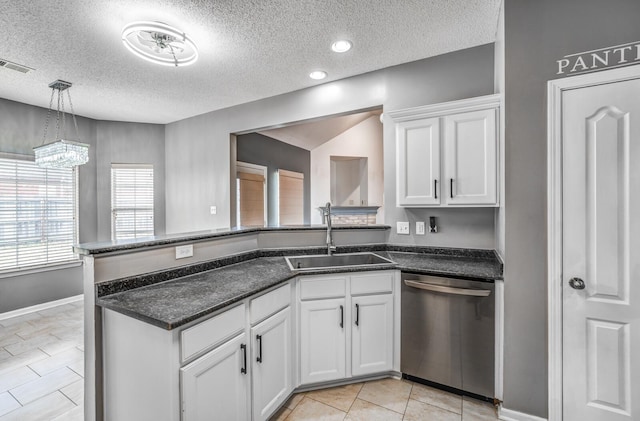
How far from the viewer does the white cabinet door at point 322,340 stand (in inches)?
81.0

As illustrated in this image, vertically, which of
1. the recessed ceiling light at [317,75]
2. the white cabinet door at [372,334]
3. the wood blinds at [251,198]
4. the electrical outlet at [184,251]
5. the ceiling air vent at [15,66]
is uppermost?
the recessed ceiling light at [317,75]

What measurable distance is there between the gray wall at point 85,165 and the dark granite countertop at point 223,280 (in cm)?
341

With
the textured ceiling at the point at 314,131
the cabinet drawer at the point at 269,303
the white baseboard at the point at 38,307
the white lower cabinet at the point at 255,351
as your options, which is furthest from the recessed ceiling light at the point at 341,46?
the white baseboard at the point at 38,307

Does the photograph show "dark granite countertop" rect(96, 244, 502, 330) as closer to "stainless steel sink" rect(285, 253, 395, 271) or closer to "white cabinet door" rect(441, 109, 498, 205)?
"stainless steel sink" rect(285, 253, 395, 271)

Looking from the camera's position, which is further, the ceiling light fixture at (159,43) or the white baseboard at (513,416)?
the ceiling light fixture at (159,43)

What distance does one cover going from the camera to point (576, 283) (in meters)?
1.61

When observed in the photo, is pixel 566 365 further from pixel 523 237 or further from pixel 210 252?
pixel 210 252

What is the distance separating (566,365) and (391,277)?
1.08m

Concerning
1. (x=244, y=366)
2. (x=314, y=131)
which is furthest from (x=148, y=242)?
(x=314, y=131)

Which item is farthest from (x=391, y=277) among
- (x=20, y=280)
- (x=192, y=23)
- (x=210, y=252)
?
(x=20, y=280)

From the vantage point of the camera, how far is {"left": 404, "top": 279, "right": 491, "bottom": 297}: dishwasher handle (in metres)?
1.90

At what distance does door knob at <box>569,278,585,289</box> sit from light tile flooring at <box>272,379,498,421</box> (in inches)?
37.8

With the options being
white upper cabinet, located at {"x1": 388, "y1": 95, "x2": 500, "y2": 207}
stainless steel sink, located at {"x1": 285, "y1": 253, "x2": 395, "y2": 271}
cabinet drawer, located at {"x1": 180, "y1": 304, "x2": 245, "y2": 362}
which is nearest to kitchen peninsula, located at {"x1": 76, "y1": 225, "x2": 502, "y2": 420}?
cabinet drawer, located at {"x1": 180, "y1": 304, "x2": 245, "y2": 362}

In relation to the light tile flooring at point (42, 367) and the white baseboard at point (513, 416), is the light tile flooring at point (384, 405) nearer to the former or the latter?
the white baseboard at point (513, 416)
